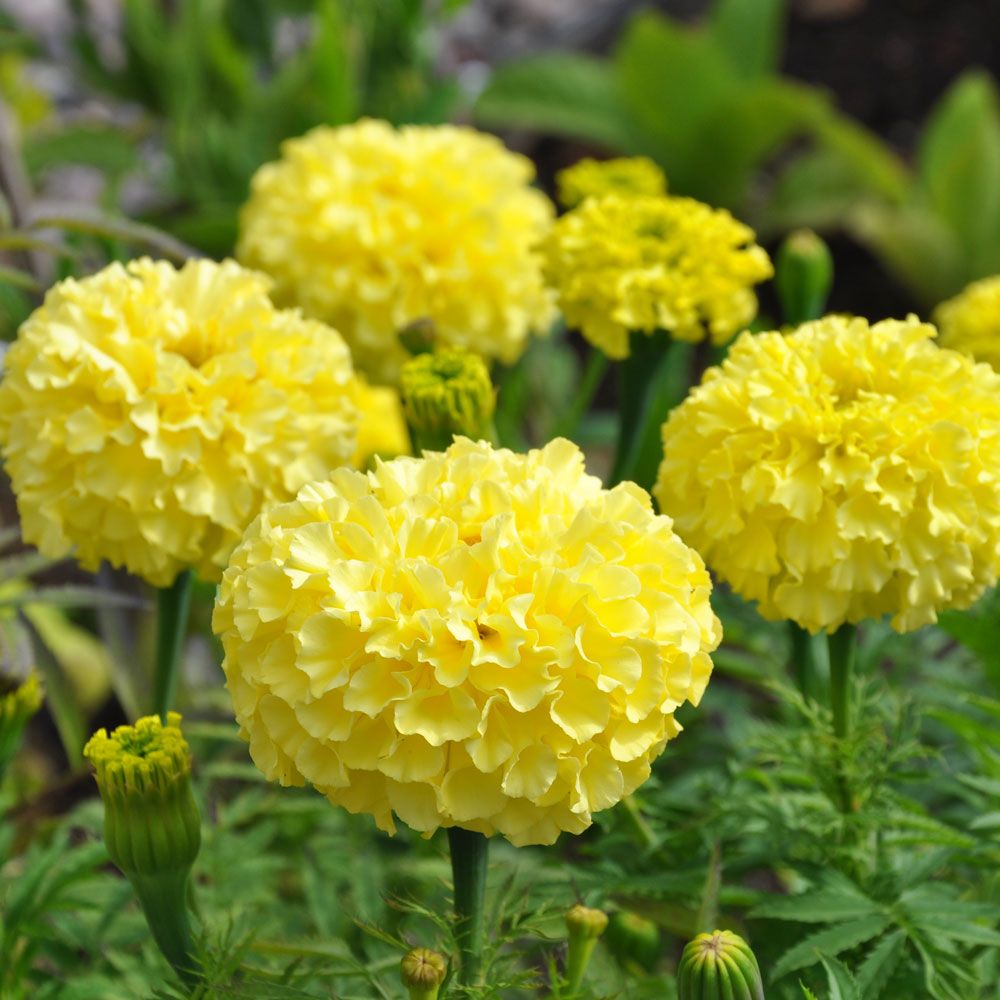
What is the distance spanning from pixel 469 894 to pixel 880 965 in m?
0.30

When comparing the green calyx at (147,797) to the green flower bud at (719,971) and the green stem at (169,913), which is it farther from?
the green flower bud at (719,971)

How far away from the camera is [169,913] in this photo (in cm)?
93

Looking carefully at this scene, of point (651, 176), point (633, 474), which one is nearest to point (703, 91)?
point (651, 176)

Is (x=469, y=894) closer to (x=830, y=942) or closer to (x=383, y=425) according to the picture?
(x=830, y=942)

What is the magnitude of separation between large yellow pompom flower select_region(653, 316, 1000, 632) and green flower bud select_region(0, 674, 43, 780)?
51 centimetres

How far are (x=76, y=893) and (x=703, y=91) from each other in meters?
2.42

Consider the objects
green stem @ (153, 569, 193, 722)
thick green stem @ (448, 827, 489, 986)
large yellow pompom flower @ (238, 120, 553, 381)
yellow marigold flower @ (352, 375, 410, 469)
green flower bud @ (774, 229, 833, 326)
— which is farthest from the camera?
yellow marigold flower @ (352, 375, 410, 469)

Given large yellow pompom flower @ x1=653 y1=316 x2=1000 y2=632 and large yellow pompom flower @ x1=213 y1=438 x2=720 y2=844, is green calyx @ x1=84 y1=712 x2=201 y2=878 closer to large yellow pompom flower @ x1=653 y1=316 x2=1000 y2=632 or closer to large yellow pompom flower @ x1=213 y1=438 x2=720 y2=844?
large yellow pompom flower @ x1=213 y1=438 x2=720 y2=844

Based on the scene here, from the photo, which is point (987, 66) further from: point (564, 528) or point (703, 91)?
point (564, 528)

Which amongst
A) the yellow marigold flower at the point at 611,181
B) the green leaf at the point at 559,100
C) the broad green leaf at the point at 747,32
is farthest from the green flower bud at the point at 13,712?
the broad green leaf at the point at 747,32

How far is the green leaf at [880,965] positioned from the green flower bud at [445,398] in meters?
0.46

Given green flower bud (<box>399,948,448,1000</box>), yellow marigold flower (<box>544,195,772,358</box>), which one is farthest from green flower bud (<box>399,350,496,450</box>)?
green flower bud (<box>399,948,448,1000</box>)

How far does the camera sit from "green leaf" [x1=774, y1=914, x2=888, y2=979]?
947 millimetres

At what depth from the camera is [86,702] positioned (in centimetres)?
217
